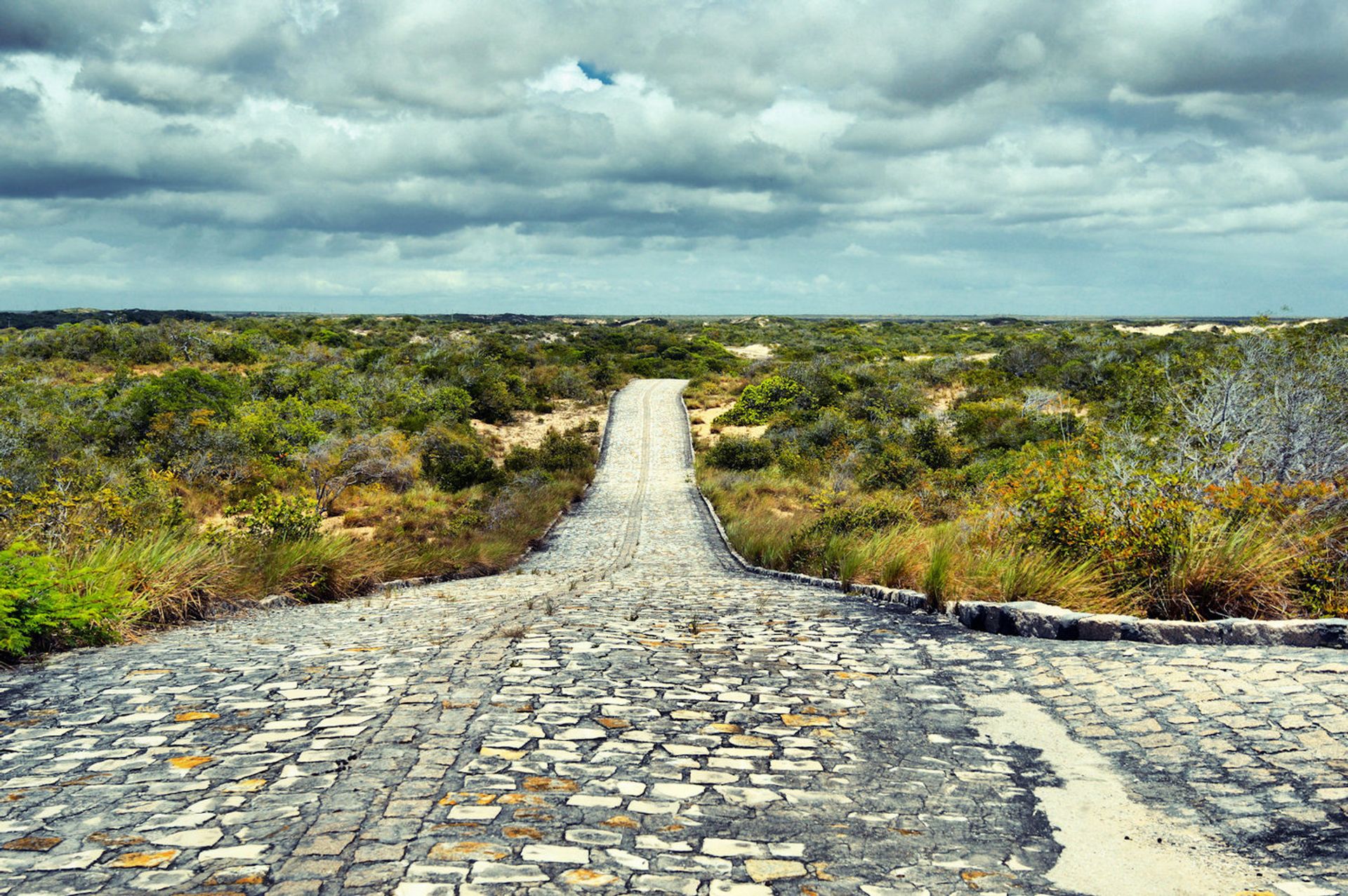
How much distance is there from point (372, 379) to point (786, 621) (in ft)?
104

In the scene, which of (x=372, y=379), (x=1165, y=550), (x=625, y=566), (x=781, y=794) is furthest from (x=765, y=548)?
(x=372, y=379)

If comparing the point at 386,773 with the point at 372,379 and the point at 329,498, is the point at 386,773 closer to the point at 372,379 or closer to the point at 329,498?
the point at 329,498

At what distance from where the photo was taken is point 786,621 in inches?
313

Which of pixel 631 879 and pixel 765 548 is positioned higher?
pixel 631 879

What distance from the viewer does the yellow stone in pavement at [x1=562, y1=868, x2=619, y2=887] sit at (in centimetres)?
297

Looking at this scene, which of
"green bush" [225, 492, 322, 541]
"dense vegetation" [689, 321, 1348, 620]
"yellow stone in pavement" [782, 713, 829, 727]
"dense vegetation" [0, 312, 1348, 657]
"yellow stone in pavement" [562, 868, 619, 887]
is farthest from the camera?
"green bush" [225, 492, 322, 541]

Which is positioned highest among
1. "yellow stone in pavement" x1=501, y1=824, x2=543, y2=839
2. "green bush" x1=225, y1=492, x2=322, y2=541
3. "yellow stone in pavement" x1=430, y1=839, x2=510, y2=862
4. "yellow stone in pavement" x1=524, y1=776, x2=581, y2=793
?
"yellow stone in pavement" x1=430, y1=839, x2=510, y2=862

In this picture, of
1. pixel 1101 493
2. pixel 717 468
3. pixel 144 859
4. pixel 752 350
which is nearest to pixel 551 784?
pixel 144 859

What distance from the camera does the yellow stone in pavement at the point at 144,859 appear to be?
3010 millimetres

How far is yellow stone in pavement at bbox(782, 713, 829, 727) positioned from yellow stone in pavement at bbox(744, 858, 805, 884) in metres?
1.62

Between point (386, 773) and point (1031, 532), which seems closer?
point (386, 773)

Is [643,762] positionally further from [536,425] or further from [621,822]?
[536,425]

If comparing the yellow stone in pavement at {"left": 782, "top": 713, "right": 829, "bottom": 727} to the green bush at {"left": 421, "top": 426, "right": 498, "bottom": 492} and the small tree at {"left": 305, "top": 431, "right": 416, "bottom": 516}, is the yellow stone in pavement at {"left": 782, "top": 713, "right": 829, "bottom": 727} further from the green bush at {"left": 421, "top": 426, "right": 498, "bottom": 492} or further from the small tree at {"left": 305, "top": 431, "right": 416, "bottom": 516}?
the green bush at {"left": 421, "top": 426, "right": 498, "bottom": 492}

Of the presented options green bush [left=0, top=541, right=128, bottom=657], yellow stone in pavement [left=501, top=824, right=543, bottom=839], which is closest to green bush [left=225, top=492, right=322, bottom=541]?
green bush [left=0, top=541, right=128, bottom=657]
